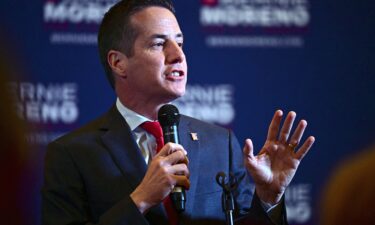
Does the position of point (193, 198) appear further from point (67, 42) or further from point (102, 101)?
point (67, 42)

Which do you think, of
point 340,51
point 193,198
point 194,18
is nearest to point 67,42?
point 194,18

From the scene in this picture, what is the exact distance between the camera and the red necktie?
2.04 meters

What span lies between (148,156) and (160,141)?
0.23ft

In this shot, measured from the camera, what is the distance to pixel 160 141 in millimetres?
2123

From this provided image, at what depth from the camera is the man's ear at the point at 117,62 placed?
2.29m

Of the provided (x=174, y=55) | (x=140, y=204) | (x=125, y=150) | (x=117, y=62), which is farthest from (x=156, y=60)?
(x=140, y=204)

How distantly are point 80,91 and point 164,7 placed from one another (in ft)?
2.02

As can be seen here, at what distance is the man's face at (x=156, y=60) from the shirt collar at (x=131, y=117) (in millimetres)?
58

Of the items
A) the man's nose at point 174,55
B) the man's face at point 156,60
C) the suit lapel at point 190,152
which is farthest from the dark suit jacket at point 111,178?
the man's nose at point 174,55

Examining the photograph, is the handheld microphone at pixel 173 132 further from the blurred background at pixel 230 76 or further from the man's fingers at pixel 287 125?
the blurred background at pixel 230 76

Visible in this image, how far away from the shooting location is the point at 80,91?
8.84 ft

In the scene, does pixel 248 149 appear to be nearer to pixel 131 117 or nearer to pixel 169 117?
pixel 169 117

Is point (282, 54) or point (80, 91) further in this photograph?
point (282, 54)

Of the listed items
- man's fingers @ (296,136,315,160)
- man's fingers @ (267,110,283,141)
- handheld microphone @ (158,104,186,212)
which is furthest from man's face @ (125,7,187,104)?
man's fingers @ (296,136,315,160)
